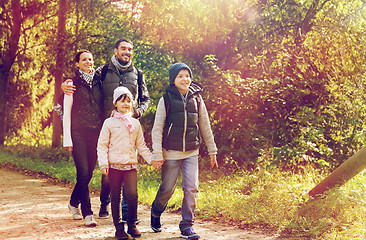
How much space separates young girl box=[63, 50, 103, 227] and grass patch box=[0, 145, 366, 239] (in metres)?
1.78

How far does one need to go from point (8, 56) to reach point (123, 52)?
1351 centimetres

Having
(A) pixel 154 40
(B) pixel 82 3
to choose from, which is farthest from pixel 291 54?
(B) pixel 82 3

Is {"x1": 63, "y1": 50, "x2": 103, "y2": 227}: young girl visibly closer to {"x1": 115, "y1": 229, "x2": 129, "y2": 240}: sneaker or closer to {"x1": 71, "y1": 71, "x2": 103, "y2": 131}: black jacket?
{"x1": 71, "y1": 71, "x2": 103, "y2": 131}: black jacket

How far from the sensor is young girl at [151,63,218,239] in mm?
5055

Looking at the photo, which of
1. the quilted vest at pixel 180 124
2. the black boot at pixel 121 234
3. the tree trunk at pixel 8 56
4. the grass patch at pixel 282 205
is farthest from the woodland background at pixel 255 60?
the black boot at pixel 121 234

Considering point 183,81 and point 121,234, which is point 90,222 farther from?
point 183,81

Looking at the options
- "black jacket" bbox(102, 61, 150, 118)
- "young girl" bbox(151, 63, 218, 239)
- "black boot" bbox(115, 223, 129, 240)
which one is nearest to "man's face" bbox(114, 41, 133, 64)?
"black jacket" bbox(102, 61, 150, 118)

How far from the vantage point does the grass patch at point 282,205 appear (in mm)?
5282

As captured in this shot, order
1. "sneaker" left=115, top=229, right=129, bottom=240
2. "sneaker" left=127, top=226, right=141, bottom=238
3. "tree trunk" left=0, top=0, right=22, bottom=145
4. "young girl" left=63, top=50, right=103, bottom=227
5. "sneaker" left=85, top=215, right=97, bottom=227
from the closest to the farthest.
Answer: "sneaker" left=115, top=229, right=129, bottom=240, "sneaker" left=127, top=226, right=141, bottom=238, "sneaker" left=85, top=215, right=97, bottom=227, "young girl" left=63, top=50, right=103, bottom=227, "tree trunk" left=0, top=0, right=22, bottom=145

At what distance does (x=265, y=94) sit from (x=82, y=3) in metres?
7.22

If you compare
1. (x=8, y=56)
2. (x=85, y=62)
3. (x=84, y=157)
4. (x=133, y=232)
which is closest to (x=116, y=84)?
(x=85, y=62)

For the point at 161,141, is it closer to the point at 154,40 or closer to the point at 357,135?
the point at 357,135

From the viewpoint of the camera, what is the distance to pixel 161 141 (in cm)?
512

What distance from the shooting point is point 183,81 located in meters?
5.12
